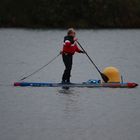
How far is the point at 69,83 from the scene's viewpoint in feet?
87.5

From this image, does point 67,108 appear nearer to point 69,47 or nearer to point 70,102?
point 70,102

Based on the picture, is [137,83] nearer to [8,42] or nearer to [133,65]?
[133,65]
